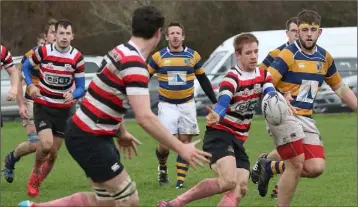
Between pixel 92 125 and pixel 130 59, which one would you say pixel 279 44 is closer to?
pixel 92 125

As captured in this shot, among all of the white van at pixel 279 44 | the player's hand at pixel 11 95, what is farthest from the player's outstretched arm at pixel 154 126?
the white van at pixel 279 44

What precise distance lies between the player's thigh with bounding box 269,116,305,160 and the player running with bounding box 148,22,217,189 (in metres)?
3.34

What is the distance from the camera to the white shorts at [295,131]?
8.65m

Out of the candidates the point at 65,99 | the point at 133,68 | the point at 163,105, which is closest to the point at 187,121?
the point at 163,105

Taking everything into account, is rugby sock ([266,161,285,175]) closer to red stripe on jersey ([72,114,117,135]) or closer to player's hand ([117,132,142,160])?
player's hand ([117,132,142,160])

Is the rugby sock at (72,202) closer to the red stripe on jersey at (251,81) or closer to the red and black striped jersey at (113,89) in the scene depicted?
the red and black striped jersey at (113,89)

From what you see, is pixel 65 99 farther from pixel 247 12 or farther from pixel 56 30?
pixel 247 12

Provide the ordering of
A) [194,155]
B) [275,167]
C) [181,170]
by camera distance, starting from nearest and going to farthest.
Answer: [194,155] → [275,167] → [181,170]

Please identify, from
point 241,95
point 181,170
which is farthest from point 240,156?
point 181,170

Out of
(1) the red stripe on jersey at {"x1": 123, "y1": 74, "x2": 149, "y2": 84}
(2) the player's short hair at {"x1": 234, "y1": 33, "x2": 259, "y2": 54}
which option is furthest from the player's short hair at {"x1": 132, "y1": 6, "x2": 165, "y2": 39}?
(2) the player's short hair at {"x1": 234, "y1": 33, "x2": 259, "y2": 54}

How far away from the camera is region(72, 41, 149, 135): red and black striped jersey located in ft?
21.2

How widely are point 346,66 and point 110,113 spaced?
2061cm

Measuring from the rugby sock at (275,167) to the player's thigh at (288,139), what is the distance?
1304 millimetres

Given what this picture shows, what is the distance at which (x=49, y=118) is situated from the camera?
35.7 feet
